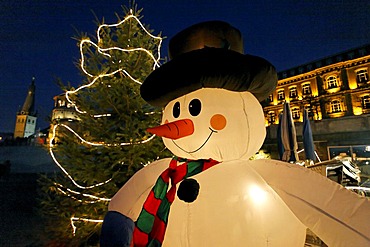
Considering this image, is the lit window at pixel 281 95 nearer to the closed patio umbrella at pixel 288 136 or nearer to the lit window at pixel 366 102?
the lit window at pixel 366 102

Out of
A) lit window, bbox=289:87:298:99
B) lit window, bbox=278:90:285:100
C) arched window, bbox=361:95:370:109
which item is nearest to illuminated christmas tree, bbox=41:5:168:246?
arched window, bbox=361:95:370:109

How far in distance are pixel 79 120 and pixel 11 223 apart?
4711 mm

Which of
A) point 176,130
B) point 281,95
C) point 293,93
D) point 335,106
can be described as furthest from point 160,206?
point 281,95

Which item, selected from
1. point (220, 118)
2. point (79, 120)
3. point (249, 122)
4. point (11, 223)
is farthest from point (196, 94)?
point (11, 223)

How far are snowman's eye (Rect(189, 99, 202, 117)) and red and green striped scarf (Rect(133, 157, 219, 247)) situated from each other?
0.36m

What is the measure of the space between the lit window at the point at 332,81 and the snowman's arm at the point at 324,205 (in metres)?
25.3

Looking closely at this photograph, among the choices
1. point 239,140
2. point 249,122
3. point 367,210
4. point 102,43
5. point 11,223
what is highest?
point 102,43

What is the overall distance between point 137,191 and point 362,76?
2582 centimetres

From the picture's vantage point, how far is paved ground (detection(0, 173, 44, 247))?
14.7 ft

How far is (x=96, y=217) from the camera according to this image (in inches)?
114

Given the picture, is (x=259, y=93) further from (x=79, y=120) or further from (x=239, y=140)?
(x=79, y=120)

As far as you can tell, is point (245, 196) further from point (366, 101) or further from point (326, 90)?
point (326, 90)

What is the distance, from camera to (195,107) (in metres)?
1.54

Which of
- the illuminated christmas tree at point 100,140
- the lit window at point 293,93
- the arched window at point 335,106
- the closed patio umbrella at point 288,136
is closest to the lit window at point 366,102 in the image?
the arched window at point 335,106
